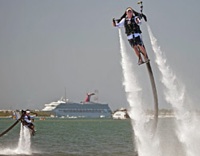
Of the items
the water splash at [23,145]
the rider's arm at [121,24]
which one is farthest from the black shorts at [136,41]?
the water splash at [23,145]

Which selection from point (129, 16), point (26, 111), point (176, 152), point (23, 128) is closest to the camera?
point (129, 16)

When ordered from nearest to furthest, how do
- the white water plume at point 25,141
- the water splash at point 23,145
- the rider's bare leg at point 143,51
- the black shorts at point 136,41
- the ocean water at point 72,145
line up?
1. the black shorts at point 136,41
2. the rider's bare leg at point 143,51
3. the water splash at point 23,145
4. the white water plume at point 25,141
5. the ocean water at point 72,145

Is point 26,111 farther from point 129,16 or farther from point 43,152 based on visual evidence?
→ point 129,16

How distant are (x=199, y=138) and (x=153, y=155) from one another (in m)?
3.41

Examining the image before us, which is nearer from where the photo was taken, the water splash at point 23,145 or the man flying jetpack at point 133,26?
the man flying jetpack at point 133,26

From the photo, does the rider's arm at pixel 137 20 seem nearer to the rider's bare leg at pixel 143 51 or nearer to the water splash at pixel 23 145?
the rider's bare leg at pixel 143 51

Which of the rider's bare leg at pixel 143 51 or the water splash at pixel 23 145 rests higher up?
the rider's bare leg at pixel 143 51

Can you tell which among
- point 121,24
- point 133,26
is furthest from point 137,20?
point 121,24

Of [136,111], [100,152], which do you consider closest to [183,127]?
[136,111]

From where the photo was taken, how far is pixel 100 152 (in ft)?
153

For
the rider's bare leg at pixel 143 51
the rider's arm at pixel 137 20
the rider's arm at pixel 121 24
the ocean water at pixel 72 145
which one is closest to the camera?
the rider's arm at pixel 137 20

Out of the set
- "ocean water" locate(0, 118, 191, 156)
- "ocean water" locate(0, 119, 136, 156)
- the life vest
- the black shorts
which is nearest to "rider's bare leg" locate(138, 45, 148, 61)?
the black shorts

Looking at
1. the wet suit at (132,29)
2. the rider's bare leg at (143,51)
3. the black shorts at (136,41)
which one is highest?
the wet suit at (132,29)

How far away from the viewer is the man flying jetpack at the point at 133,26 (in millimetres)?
22219
